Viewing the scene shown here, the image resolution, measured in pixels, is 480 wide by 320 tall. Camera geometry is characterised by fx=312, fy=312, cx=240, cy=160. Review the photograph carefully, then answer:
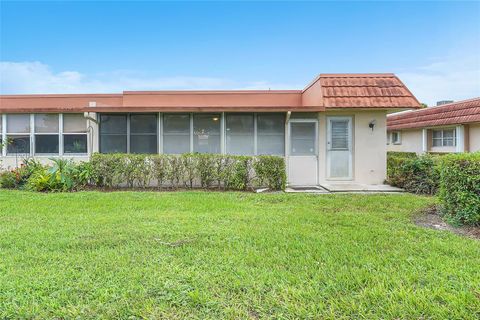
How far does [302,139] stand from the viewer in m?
10.4

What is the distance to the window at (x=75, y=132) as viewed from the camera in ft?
35.1

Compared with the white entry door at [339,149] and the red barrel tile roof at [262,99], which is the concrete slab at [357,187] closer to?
the white entry door at [339,149]

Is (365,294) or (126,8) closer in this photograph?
(365,294)

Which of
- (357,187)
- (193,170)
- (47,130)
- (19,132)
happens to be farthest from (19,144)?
(357,187)

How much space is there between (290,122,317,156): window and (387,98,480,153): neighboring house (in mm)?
7882

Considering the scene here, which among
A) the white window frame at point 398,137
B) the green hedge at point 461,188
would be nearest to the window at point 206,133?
the green hedge at point 461,188

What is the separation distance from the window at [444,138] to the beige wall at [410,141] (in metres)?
0.89

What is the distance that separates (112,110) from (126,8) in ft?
20.2

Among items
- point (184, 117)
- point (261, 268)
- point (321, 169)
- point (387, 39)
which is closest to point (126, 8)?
point (184, 117)

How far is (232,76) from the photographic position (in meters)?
20.3

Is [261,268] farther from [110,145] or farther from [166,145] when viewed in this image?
[110,145]

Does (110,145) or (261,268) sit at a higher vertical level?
(110,145)

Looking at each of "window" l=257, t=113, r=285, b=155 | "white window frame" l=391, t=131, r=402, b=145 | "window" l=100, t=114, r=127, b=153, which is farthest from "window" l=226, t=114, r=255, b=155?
"white window frame" l=391, t=131, r=402, b=145

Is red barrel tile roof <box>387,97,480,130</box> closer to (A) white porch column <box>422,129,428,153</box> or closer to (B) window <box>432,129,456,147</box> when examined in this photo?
(A) white porch column <box>422,129,428,153</box>
